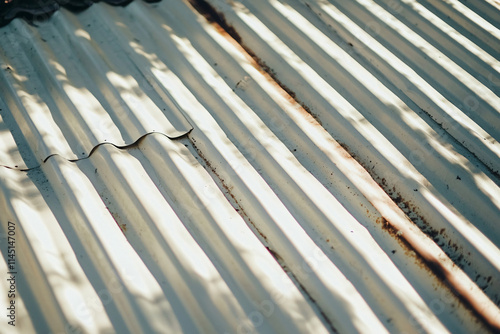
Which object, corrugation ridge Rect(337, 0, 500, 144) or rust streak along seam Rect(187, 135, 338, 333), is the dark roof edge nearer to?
rust streak along seam Rect(187, 135, 338, 333)

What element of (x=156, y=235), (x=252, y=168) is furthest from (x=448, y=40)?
(x=156, y=235)

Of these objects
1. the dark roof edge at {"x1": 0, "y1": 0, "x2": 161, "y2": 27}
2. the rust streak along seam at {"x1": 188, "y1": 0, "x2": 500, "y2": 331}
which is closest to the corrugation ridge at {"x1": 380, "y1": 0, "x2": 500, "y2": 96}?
the rust streak along seam at {"x1": 188, "y1": 0, "x2": 500, "y2": 331}

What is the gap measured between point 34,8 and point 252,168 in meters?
2.16

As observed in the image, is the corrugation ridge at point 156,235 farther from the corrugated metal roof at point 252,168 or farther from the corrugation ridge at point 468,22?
the corrugation ridge at point 468,22

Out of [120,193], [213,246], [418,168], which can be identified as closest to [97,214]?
[120,193]

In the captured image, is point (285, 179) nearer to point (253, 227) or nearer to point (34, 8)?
Answer: point (253, 227)

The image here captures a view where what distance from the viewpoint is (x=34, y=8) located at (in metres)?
2.92

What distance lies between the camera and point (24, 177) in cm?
211

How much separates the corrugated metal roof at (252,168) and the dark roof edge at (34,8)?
7 centimetres

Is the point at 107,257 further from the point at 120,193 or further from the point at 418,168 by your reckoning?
the point at 418,168

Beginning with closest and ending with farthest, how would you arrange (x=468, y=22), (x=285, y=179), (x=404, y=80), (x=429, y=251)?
(x=429, y=251) < (x=285, y=179) < (x=404, y=80) < (x=468, y=22)

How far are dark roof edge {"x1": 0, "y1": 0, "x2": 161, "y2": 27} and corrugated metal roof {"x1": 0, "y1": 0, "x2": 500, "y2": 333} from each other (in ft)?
0.23

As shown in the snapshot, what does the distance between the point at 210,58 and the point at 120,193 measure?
A: 4.13 ft

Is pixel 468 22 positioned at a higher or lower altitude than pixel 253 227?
higher
